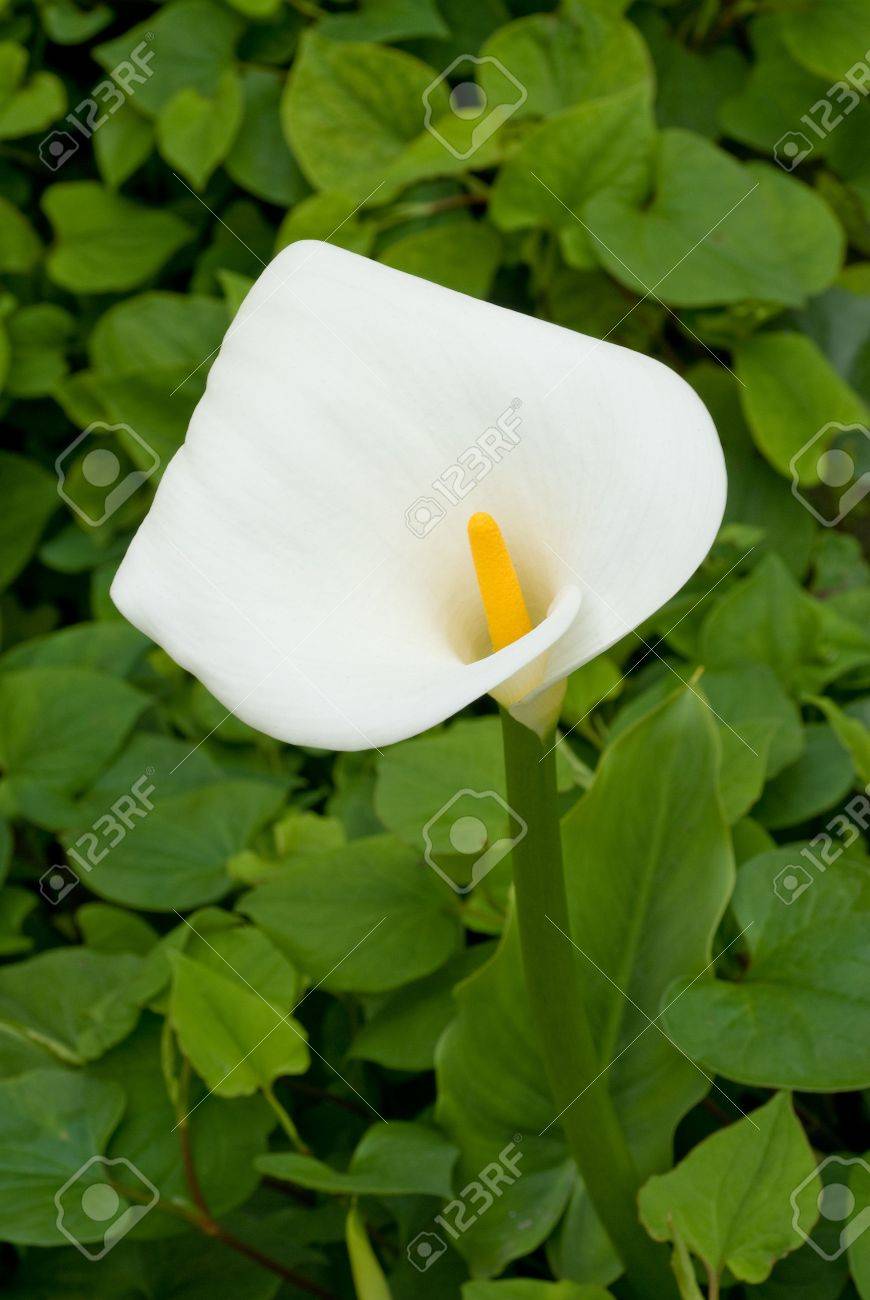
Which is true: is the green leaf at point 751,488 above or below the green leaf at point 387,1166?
above

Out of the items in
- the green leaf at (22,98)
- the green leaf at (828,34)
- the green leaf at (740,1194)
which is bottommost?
the green leaf at (22,98)

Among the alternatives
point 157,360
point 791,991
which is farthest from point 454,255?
point 791,991

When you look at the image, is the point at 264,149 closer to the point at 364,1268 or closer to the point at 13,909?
the point at 13,909

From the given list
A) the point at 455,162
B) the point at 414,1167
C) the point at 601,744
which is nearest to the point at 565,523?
the point at 414,1167

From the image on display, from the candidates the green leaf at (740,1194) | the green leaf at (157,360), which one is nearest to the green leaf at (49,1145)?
the green leaf at (740,1194)

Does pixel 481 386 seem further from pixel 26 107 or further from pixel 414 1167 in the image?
pixel 26 107

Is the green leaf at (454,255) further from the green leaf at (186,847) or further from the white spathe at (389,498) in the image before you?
the white spathe at (389,498)
